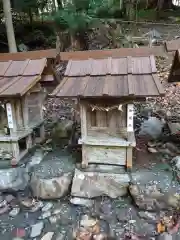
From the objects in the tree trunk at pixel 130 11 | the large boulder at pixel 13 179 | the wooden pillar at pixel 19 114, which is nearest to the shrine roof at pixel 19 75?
the wooden pillar at pixel 19 114

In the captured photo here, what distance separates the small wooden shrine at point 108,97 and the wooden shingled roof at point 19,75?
624 mm

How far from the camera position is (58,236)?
457 cm

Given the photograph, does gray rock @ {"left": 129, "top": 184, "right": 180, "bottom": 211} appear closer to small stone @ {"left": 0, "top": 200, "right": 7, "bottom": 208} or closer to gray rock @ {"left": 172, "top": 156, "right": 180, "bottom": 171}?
gray rock @ {"left": 172, "top": 156, "right": 180, "bottom": 171}

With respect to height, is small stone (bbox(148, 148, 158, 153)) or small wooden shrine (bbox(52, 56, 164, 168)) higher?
small wooden shrine (bbox(52, 56, 164, 168))

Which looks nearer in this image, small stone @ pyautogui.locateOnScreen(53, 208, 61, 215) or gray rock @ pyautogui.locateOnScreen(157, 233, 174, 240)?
gray rock @ pyautogui.locateOnScreen(157, 233, 174, 240)

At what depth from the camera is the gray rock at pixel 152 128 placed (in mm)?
7057

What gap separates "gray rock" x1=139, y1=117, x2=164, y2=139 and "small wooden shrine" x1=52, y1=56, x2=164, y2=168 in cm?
198

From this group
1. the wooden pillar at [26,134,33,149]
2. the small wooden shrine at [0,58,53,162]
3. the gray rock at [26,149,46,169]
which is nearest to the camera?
the small wooden shrine at [0,58,53,162]

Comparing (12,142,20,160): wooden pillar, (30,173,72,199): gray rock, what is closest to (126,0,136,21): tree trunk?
(12,142,20,160): wooden pillar

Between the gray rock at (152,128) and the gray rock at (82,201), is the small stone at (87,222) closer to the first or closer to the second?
the gray rock at (82,201)

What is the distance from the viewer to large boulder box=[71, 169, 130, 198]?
516cm

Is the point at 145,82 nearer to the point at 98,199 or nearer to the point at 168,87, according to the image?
the point at 98,199

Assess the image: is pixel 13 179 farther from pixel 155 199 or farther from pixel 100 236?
pixel 155 199

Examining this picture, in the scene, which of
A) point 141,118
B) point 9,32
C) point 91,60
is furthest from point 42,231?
point 9,32
